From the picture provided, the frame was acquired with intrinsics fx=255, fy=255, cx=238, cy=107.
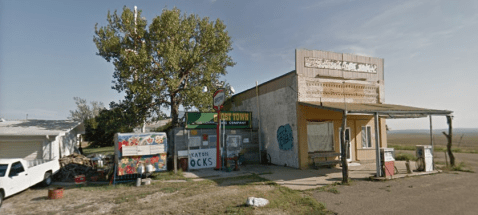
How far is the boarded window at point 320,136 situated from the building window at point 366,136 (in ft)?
8.70

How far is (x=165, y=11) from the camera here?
2144cm

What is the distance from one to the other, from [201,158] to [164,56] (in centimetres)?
870

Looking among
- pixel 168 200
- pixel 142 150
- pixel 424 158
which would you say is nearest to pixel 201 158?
pixel 142 150

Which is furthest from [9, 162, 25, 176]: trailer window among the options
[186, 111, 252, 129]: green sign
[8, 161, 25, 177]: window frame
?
[186, 111, 252, 129]: green sign

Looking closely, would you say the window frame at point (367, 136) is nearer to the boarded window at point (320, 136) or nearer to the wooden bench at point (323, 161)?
the boarded window at point (320, 136)

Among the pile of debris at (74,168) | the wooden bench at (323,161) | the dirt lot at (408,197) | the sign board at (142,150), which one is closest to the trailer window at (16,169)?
the pile of debris at (74,168)

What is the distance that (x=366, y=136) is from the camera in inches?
659

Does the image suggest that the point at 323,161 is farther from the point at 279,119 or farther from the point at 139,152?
the point at 139,152

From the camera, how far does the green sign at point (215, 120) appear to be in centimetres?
1548

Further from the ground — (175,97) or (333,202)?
(175,97)

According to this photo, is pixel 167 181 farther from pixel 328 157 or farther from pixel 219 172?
pixel 328 157

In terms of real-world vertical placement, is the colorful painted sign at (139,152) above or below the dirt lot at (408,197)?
above

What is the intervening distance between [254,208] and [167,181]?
575 centimetres

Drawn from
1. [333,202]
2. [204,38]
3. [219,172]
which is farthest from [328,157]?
[204,38]
